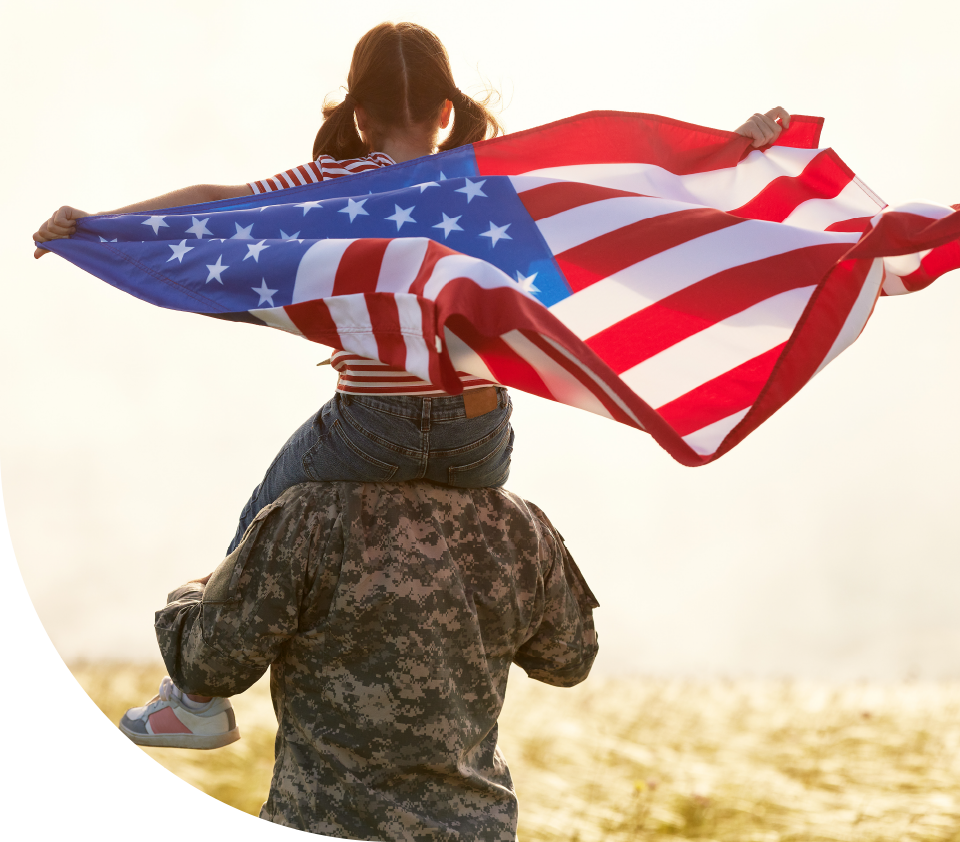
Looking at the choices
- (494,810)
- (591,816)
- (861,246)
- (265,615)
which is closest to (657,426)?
(861,246)

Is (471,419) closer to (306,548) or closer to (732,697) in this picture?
(306,548)

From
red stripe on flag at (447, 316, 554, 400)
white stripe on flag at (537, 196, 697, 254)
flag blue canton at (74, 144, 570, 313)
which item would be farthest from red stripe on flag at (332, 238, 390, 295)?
white stripe on flag at (537, 196, 697, 254)

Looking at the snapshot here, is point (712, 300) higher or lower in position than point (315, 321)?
higher

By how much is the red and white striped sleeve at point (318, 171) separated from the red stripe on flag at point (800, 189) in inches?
40.3

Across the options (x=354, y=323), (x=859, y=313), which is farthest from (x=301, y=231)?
(x=859, y=313)

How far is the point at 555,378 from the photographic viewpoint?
1.78 m

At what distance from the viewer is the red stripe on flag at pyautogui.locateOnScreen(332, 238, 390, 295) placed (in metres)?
1.81

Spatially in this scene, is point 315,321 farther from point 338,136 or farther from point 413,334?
point 338,136

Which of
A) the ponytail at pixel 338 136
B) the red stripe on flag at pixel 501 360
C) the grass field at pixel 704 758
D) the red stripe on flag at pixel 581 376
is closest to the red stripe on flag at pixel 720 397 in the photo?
the red stripe on flag at pixel 581 376

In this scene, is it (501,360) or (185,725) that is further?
(185,725)

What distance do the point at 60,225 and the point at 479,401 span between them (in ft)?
3.61

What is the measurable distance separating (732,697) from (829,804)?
1.12m

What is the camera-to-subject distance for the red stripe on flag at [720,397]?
1.98 metres

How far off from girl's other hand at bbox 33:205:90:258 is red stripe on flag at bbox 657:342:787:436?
58.2 inches
